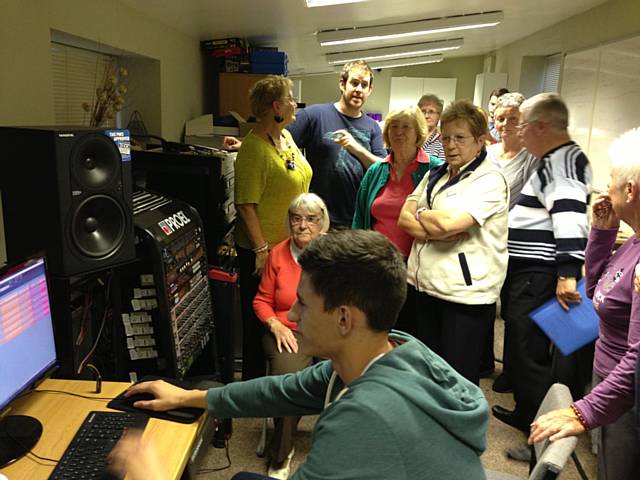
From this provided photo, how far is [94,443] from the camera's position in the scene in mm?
1327

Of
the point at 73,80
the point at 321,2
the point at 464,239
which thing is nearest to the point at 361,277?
the point at 464,239

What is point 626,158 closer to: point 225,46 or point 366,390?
point 366,390

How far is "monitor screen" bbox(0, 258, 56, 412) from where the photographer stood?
4.20 ft

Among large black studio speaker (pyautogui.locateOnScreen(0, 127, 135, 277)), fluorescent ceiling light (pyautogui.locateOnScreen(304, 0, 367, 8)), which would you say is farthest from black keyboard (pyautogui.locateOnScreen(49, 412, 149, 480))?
fluorescent ceiling light (pyautogui.locateOnScreen(304, 0, 367, 8))

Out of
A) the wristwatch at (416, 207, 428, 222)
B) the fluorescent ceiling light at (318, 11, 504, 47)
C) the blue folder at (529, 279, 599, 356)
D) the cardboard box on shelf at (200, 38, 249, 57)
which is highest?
the fluorescent ceiling light at (318, 11, 504, 47)

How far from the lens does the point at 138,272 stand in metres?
2.02

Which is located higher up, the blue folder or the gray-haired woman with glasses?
the gray-haired woman with glasses

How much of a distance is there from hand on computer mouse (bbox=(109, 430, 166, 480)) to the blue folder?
1.77m

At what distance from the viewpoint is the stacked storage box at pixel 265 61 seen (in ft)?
15.6

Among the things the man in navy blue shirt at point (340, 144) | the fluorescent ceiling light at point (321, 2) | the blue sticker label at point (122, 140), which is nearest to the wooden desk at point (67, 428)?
the blue sticker label at point (122, 140)

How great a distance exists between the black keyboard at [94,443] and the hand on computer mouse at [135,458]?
2 centimetres

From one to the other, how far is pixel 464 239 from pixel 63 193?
1.44m

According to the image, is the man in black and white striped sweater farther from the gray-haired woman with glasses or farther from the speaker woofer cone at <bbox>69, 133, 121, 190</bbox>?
the speaker woofer cone at <bbox>69, 133, 121, 190</bbox>

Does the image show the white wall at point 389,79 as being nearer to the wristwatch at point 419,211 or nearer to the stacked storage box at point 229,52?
the stacked storage box at point 229,52
